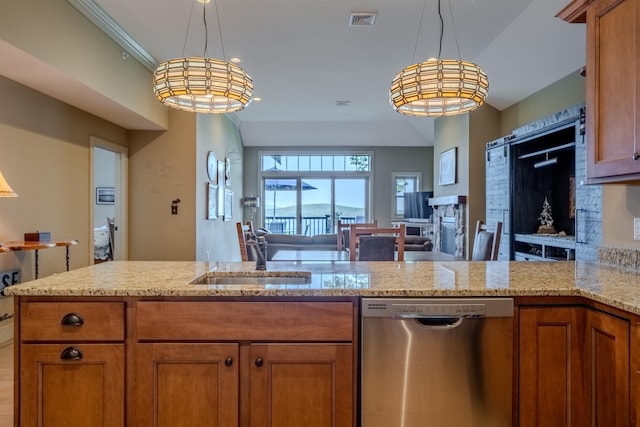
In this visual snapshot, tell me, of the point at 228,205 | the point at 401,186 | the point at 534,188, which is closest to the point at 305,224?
the point at 401,186

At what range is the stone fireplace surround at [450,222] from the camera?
6701mm

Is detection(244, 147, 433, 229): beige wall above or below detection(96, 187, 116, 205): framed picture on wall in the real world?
above

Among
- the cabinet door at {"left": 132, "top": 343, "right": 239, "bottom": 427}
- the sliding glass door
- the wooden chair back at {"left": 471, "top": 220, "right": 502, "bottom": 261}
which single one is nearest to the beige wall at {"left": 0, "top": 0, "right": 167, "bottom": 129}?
the cabinet door at {"left": 132, "top": 343, "right": 239, "bottom": 427}

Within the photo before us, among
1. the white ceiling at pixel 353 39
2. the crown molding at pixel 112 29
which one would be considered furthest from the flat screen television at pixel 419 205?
the crown molding at pixel 112 29

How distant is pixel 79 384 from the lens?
1597 millimetres

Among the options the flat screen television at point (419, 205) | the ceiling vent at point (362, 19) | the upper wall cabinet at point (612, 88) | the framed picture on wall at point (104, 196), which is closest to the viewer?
the upper wall cabinet at point (612, 88)

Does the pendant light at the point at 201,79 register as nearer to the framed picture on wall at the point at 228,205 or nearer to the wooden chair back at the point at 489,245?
the wooden chair back at the point at 489,245

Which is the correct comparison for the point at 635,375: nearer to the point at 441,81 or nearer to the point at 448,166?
the point at 441,81

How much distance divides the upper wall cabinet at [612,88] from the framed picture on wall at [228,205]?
21.4 feet

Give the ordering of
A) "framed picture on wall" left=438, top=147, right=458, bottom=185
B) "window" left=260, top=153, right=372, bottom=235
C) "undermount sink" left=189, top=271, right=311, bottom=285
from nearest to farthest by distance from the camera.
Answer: "undermount sink" left=189, top=271, right=311, bottom=285 → "framed picture on wall" left=438, top=147, right=458, bottom=185 → "window" left=260, top=153, right=372, bottom=235

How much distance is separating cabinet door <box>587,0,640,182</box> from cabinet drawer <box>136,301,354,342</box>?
1443 millimetres

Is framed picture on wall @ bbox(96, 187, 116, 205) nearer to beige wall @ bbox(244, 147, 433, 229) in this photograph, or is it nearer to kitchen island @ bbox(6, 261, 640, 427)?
beige wall @ bbox(244, 147, 433, 229)

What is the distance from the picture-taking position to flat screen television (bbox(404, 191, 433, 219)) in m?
8.63

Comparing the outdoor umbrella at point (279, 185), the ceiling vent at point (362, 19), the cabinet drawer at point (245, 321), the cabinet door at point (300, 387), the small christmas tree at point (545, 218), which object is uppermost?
the ceiling vent at point (362, 19)
